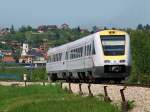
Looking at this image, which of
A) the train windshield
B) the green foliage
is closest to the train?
the train windshield

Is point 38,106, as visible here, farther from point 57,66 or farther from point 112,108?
point 57,66

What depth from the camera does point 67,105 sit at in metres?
23.2

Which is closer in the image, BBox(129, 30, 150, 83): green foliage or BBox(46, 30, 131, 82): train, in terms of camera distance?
BBox(46, 30, 131, 82): train

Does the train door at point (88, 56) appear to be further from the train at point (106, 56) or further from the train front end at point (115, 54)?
the train front end at point (115, 54)

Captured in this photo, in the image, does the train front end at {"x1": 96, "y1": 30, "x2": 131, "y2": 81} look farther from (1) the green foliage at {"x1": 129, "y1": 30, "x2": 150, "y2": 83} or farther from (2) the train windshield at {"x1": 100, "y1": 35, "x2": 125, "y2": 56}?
(1) the green foliage at {"x1": 129, "y1": 30, "x2": 150, "y2": 83}

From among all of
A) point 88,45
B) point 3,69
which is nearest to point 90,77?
point 88,45

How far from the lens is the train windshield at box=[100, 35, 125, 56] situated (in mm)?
38062

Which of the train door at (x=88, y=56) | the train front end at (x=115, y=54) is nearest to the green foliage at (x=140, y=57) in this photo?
the train door at (x=88, y=56)

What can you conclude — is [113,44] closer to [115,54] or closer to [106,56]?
[115,54]

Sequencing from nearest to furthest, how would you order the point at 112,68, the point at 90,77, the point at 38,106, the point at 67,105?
the point at 67,105
the point at 38,106
the point at 112,68
the point at 90,77

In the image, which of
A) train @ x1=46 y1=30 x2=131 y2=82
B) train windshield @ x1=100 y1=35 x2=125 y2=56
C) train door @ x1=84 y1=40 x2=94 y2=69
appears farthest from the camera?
train door @ x1=84 y1=40 x2=94 y2=69

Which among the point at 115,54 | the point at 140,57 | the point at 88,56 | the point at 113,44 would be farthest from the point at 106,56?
the point at 140,57

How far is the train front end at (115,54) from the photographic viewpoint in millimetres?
37438

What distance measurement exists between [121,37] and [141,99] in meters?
18.0
